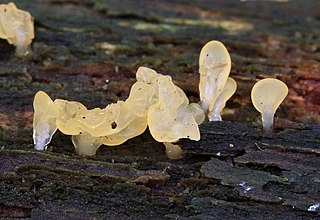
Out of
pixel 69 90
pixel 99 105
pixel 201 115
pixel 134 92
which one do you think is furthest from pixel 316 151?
pixel 69 90

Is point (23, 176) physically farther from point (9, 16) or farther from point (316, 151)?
point (316, 151)

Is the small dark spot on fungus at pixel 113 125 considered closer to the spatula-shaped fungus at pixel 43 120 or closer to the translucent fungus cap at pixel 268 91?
the spatula-shaped fungus at pixel 43 120

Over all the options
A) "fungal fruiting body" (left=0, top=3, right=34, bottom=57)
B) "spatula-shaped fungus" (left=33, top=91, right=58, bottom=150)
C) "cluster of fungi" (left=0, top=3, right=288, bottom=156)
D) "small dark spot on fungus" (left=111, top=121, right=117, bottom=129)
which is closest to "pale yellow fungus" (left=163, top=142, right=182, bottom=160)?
"cluster of fungi" (left=0, top=3, right=288, bottom=156)

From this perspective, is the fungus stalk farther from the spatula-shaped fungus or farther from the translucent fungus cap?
the spatula-shaped fungus

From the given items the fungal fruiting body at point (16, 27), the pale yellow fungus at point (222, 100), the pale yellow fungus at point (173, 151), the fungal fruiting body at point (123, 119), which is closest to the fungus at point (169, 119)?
the fungal fruiting body at point (123, 119)

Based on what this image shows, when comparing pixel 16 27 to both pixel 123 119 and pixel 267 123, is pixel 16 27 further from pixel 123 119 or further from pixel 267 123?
pixel 267 123

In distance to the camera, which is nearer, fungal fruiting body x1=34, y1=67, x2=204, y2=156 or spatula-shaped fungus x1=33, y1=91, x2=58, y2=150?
fungal fruiting body x1=34, y1=67, x2=204, y2=156

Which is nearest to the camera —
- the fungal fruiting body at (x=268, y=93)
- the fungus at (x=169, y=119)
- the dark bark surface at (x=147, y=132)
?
the dark bark surface at (x=147, y=132)
